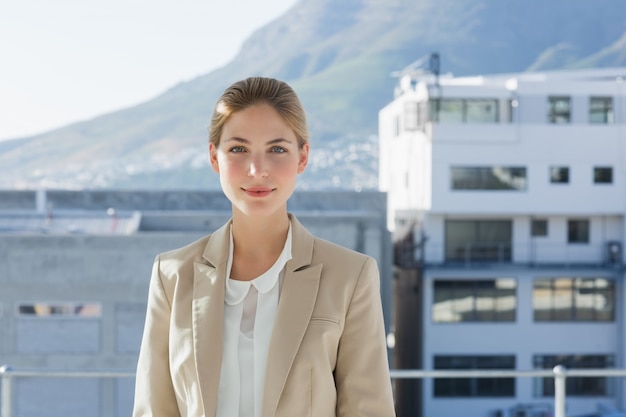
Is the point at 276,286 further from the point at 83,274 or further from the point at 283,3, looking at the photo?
the point at 283,3

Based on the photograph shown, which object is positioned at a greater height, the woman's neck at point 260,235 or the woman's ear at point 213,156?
the woman's ear at point 213,156

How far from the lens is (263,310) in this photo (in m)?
1.41

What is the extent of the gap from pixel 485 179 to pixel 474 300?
345 centimetres

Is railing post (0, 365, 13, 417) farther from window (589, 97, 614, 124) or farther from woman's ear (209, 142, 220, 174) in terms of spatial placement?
window (589, 97, 614, 124)

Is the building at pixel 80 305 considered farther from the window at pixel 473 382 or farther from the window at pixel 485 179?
the window at pixel 485 179

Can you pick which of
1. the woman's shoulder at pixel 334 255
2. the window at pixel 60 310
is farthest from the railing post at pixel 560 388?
the window at pixel 60 310

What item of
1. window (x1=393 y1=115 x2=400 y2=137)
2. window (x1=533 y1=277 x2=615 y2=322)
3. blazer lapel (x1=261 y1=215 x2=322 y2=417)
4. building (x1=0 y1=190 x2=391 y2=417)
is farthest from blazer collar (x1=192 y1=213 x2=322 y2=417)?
window (x1=393 y1=115 x2=400 y2=137)

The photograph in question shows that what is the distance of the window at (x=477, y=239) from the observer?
26.8m

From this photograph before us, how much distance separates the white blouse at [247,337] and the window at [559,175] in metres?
26.2

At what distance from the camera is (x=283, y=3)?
577 feet

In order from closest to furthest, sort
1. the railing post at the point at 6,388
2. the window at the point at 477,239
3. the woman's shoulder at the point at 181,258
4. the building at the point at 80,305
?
the woman's shoulder at the point at 181,258, the railing post at the point at 6,388, the building at the point at 80,305, the window at the point at 477,239

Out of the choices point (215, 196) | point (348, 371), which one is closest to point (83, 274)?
point (215, 196)

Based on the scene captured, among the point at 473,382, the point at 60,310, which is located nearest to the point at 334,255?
the point at 60,310

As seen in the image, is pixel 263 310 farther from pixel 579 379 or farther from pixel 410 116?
pixel 410 116
